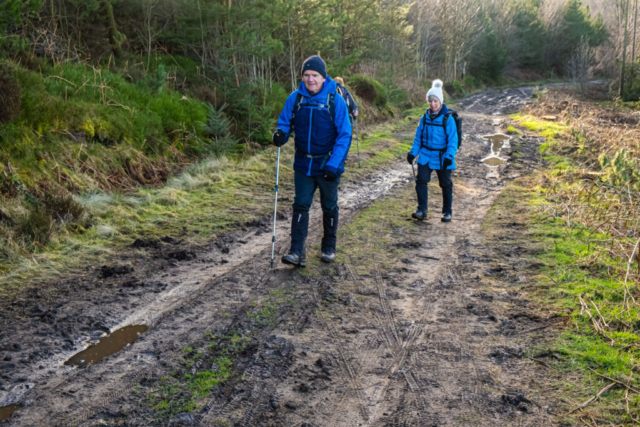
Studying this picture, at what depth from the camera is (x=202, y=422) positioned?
3168mm

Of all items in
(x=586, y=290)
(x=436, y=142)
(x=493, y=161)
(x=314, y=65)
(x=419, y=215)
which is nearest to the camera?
(x=586, y=290)

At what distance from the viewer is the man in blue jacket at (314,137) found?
566cm

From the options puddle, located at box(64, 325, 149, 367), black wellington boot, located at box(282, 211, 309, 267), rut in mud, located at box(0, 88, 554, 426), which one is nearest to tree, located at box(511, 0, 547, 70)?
black wellington boot, located at box(282, 211, 309, 267)

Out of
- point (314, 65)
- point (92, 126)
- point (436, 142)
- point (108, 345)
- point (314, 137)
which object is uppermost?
point (314, 65)

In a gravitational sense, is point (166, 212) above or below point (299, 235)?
below

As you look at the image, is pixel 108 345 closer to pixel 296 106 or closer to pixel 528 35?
pixel 296 106

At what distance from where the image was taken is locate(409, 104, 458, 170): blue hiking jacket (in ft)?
26.1

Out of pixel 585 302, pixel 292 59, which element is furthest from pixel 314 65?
pixel 292 59

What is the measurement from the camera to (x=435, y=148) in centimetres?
807

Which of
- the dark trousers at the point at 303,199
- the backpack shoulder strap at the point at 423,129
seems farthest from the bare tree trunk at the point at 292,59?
the dark trousers at the point at 303,199

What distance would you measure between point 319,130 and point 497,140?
45.3 feet

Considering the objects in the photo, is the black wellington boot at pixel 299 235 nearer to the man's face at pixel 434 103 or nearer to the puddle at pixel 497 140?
the man's face at pixel 434 103

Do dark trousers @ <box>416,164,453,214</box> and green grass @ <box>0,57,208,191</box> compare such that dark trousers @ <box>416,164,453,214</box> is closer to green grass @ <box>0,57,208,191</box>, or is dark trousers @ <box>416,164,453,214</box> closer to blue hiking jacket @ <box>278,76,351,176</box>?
blue hiking jacket @ <box>278,76,351,176</box>

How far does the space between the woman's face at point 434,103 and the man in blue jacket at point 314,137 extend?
250 cm
